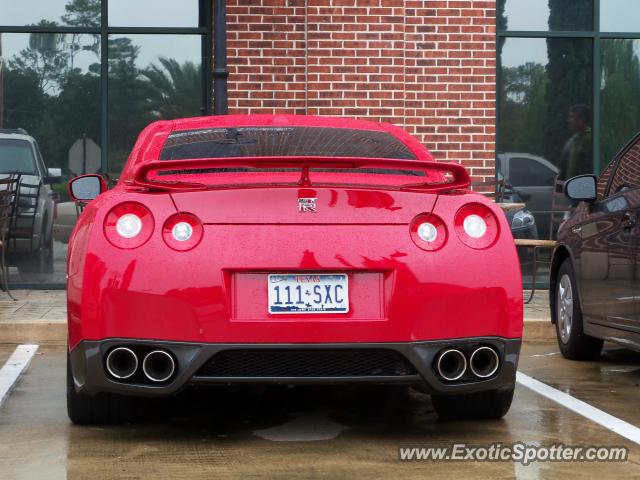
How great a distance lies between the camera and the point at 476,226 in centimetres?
531

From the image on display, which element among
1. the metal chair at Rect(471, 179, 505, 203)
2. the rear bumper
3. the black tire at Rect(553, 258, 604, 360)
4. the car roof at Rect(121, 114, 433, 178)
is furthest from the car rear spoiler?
the metal chair at Rect(471, 179, 505, 203)

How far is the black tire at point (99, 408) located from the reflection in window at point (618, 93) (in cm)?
879

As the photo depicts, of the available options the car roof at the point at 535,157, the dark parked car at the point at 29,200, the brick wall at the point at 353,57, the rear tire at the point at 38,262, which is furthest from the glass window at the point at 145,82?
the car roof at the point at 535,157

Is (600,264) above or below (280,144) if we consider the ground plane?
below

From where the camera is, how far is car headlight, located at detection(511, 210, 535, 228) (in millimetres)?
13117

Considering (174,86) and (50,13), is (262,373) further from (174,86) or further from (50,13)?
(50,13)

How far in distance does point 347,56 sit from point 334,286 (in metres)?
7.63

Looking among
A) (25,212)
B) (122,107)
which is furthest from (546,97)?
(25,212)

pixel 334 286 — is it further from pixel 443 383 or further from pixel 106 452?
pixel 106 452

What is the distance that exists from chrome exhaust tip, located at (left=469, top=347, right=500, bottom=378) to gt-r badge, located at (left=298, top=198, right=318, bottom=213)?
0.90 metres

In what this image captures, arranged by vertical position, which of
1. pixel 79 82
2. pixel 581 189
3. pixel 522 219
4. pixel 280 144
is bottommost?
pixel 522 219

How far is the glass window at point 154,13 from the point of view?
13.1 meters

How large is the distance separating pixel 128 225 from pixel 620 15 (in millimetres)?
9372

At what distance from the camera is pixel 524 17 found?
524 inches
